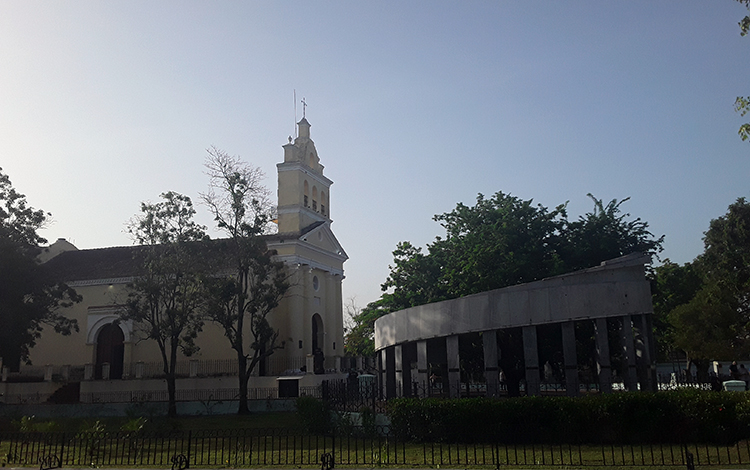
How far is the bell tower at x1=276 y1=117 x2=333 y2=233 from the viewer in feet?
121

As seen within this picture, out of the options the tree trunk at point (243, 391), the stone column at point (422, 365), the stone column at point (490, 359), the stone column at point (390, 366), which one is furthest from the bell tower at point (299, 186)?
the stone column at point (490, 359)

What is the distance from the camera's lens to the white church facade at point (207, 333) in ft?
98.9

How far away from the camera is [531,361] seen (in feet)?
53.6

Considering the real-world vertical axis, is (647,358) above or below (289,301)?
below

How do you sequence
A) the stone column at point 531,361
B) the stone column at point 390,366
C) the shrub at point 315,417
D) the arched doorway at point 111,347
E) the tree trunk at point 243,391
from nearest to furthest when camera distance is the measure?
the stone column at point 531,361 → the shrub at point 315,417 → the stone column at point 390,366 → the tree trunk at point 243,391 → the arched doorway at point 111,347

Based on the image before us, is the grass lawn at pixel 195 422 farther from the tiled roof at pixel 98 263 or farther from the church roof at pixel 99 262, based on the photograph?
the tiled roof at pixel 98 263

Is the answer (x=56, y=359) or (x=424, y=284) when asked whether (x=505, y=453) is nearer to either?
(x=424, y=284)

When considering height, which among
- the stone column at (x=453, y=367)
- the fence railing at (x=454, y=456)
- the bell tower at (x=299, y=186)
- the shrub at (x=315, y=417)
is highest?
the bell tower at (x=299, y=186)

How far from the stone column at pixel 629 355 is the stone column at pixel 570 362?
1.53 meters

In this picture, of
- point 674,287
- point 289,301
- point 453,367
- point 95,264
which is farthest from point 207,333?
point 674,287

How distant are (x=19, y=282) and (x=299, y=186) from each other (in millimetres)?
16005

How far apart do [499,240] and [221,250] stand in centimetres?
1189

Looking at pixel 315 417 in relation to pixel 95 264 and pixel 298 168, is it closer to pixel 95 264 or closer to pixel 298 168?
pixel 298 168

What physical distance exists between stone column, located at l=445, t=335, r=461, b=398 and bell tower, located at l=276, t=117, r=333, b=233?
20153mm
